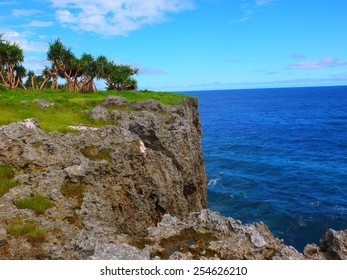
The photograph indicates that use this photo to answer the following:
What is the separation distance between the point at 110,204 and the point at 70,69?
55721 millimetres

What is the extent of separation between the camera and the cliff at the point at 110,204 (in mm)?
14648

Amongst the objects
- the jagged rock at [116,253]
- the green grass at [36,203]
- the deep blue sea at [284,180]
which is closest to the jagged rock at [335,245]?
the jagged rock at [116,253]

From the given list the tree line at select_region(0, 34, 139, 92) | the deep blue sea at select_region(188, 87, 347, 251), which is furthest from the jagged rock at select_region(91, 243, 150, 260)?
the tree line at select_region(0, 34, 139, 92)

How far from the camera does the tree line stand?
204 feet

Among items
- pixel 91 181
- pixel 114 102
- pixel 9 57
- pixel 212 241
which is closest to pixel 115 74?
pixel 9 57

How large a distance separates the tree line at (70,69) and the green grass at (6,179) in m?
48.9

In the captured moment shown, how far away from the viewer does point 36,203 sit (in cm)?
1723

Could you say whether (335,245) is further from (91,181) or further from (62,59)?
(62,59)

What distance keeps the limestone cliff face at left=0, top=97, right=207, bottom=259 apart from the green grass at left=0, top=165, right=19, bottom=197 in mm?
346

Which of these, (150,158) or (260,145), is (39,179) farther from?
(260,145)

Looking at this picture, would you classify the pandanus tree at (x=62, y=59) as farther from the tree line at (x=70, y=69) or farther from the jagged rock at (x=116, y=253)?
the jagged rock at (x=116, y=253)

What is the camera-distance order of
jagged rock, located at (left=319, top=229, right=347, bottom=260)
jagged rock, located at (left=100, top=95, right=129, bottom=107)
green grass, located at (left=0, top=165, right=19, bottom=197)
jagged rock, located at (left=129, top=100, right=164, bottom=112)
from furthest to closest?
jagged rock, located at (left=100, top=95, right=129, bottom=107), jagged rock, located at (left=129, top=100, right=164, bottom=112), green grass, located at (left=0, top=165, right=19, bottom=197), jagged rock, located at (left=319, top=229, right=347, bottom=260)

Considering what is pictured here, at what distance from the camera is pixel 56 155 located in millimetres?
21750

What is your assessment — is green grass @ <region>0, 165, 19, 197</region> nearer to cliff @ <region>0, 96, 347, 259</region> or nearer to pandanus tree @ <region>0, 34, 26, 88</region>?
cliff @ <region>0, 96, 347, 259</region>
